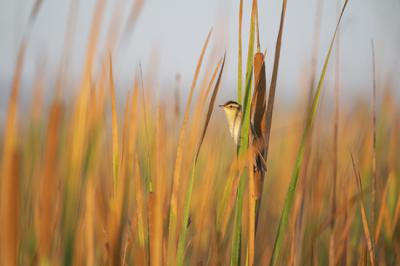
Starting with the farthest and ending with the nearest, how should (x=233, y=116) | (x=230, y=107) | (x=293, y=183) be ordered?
(x=230, y=107) → (x=233, y=116) → (x=293, y=183)

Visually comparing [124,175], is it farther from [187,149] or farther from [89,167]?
[187,149]

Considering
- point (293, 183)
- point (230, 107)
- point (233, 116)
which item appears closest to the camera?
point (293, 183)

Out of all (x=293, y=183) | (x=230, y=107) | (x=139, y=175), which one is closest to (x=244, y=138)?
(x=293, y=183)

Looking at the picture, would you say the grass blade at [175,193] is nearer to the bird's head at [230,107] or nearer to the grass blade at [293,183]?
the grass blade at [293,183]

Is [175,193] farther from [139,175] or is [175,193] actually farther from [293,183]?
[293,183]

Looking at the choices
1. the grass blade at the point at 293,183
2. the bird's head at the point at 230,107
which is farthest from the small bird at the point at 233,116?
the grass blade at the point at 293,183

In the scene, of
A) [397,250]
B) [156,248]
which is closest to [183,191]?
[156,248]

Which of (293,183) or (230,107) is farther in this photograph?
(230,107)

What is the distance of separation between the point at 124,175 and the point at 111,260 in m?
0.16

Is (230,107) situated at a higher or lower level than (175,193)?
higher

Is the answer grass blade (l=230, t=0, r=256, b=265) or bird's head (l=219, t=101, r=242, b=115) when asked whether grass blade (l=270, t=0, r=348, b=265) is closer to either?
grass blade (l=230, t=0, r=256, b=265)

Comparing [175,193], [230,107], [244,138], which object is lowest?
[175,193]

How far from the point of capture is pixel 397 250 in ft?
3.89

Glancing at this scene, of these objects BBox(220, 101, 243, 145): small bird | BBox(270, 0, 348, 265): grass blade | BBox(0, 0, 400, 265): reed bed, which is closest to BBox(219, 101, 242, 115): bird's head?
BBox(220, 101, 243, 145): small bird
